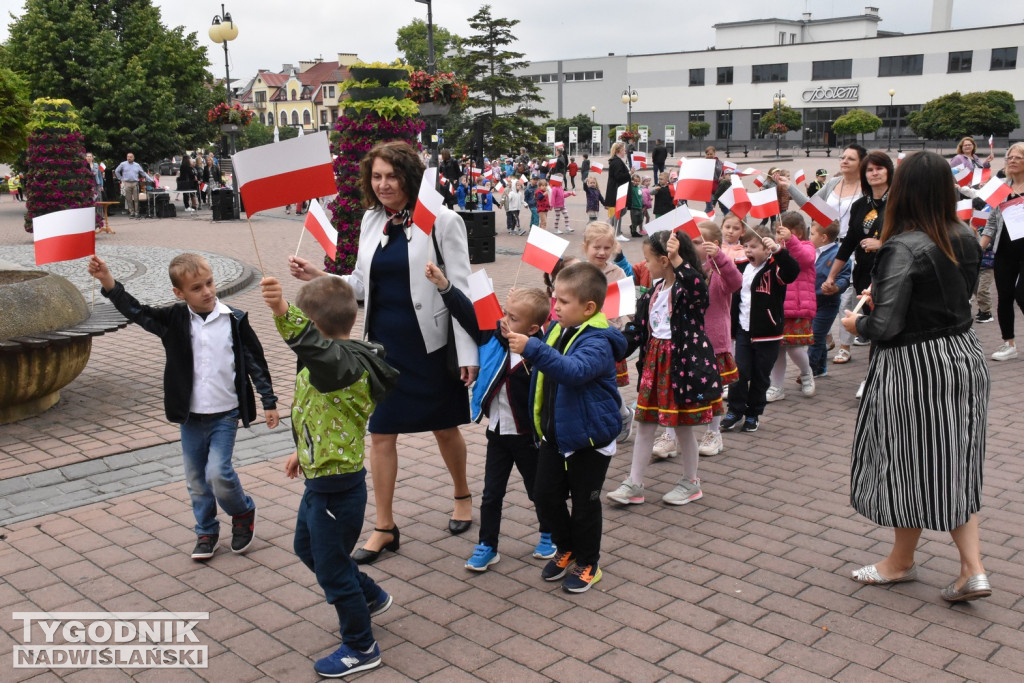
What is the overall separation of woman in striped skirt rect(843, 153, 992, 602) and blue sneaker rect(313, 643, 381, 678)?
91.3 inches

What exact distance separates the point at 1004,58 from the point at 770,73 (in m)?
19.0

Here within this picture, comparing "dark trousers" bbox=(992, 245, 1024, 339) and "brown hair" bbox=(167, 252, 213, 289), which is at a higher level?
"brown hair" bbox=(167, 252, 213, 289)

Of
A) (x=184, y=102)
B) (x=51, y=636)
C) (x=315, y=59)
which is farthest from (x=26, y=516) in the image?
(x=315, y=59)

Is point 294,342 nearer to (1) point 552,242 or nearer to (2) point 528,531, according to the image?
(1) point 552,242

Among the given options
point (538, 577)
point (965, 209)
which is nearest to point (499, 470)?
point (538, 577)

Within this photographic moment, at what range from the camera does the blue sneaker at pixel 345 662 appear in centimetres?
347

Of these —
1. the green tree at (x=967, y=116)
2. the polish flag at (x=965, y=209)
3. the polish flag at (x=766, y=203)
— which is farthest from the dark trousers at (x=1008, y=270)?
the green tree at (x=967, y=116)

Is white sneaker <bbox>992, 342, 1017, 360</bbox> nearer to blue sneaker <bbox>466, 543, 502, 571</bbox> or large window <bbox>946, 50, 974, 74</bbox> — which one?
blue sneaker <bbox>466, 543, 502, 571</bbox>

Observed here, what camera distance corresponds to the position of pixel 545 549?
4555 mm

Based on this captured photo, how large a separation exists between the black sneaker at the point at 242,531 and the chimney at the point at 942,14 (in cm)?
10086

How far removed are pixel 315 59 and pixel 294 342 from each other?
135394mm

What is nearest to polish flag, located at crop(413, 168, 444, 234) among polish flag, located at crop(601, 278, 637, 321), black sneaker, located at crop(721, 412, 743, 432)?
polish flag, located at crop(601, 278, 637, 321)

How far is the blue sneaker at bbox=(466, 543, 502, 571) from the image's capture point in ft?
14.4

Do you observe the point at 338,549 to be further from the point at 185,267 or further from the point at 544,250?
the point at 544,250
